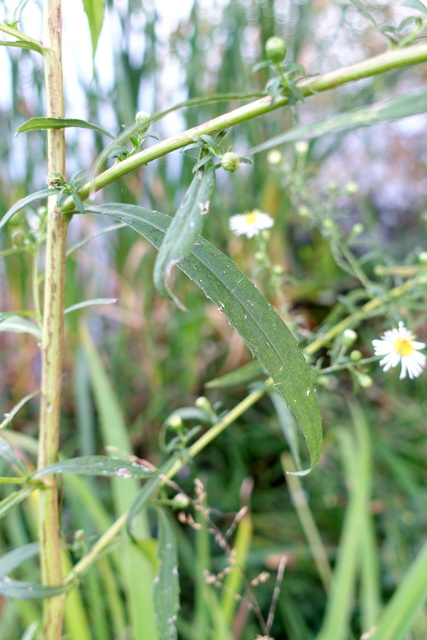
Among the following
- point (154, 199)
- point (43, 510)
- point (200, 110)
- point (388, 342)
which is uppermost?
point (200, 110)

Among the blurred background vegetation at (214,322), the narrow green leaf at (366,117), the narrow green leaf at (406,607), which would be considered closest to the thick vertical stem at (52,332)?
the narrow green leaf at (366,117)

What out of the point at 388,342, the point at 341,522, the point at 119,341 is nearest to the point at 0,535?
the point at 119,341

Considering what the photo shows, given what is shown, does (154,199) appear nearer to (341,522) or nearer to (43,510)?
(341,522)

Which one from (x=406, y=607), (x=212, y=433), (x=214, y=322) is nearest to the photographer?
(x=212, y=433)

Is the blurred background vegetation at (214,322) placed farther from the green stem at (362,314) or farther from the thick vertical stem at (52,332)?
the thick vertical stem at (52,332)

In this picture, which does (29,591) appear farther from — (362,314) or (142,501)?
(362,314)

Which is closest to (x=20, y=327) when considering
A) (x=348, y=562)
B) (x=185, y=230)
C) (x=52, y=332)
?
(x=52, y=332)
